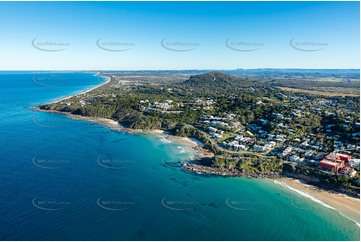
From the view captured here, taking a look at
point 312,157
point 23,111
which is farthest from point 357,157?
point 23,111

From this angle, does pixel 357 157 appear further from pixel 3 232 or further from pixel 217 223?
pixel 3 232

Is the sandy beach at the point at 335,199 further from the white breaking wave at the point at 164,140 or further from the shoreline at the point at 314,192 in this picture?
the white breaking wave at the point at 164,140

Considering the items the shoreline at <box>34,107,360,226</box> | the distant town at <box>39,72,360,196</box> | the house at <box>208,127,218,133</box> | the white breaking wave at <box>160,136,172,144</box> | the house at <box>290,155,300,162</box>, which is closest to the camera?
the shoreline at <box>34,107,360,226</box>

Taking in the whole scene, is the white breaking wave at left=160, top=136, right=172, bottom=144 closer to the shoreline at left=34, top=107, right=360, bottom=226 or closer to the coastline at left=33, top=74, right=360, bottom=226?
the shoreline at left=34, top=107, right=360, bottom=226

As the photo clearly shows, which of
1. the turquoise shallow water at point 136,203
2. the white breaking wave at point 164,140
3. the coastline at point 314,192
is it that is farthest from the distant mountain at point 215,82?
the turquoise shallow water at point 136,203

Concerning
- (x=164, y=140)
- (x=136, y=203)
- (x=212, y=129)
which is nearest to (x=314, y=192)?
(x=136, y=203)

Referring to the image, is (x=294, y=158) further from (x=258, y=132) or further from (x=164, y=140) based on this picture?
(x=164, y=140)

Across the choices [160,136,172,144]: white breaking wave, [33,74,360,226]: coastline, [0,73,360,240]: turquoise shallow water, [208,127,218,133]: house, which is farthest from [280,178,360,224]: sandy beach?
[160,136,172,144]: white breaking wave
